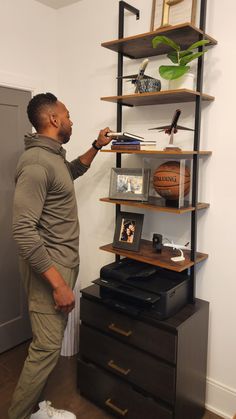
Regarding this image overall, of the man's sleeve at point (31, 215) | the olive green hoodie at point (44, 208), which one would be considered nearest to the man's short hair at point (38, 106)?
the olive green hoodie at point (44, 208)

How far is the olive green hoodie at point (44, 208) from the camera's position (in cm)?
157

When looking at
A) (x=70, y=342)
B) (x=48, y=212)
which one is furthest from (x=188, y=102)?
(x=70, y=342)

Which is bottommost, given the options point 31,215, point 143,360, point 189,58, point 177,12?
point 143,360

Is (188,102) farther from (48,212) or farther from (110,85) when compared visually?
(48,212)

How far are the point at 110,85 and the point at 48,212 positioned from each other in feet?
3.79

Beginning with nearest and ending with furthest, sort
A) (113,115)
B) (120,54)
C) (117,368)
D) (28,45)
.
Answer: (117,368), (120,54), (113,115), (28,45)

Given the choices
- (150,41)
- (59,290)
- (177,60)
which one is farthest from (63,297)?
(150,41)

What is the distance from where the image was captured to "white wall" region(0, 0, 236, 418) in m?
1.90

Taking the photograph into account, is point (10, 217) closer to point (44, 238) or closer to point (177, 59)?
point (44, 238)

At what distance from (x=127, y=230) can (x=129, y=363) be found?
73 cm

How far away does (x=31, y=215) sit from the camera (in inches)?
61.8

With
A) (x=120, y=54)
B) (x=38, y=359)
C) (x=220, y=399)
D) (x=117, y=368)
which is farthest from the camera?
(x=120, y=54)

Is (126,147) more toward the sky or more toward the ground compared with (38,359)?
more toward the sky

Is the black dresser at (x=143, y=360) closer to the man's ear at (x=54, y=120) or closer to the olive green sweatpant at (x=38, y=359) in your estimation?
the olive green sweatpant at (x=38, y=359)
